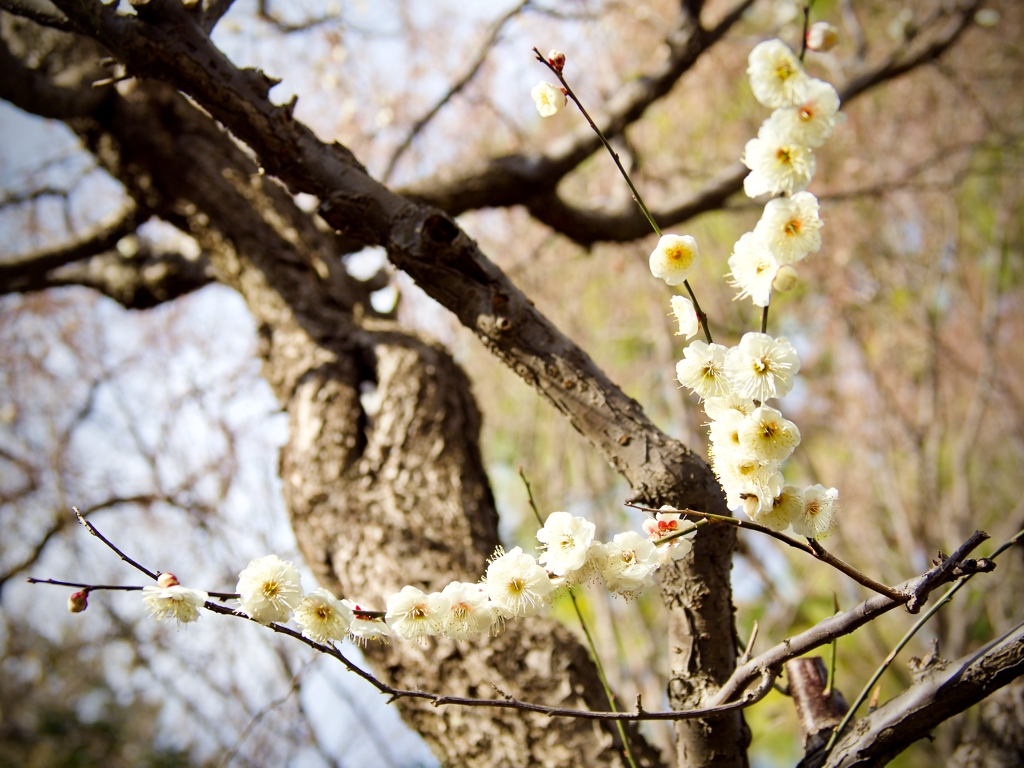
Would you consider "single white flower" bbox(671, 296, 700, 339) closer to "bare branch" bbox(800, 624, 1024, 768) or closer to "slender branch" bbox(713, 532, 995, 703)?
"slender branch" bbox(713, 532, 995, 703)

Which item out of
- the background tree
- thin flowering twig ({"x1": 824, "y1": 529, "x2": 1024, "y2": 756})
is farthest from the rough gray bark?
thin flowering twig ({"x1": 824, "y1": 529, "x2": 1024, "y2": 756})

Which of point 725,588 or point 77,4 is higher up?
point 77,4

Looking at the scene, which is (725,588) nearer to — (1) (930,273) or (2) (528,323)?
(2) (528,323)

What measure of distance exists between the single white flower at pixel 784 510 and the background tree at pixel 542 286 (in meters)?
0.28

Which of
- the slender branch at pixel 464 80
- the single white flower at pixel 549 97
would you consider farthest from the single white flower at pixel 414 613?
the slender branch at pixel 464 80

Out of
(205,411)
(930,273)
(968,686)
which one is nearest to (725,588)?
(968,686)

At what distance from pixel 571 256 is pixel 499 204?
2.14 metres

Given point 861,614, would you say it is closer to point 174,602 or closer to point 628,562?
point 628,562

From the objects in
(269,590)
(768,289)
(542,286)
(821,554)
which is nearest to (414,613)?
(269,590)

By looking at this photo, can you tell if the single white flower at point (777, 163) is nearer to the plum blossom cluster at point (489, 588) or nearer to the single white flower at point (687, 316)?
the single white flower at point (687, 316)

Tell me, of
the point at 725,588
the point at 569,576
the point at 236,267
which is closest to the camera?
the point at 569,576

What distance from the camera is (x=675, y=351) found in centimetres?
497

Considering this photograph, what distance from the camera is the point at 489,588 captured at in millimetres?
922

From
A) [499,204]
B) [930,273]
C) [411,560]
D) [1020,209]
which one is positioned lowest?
[411,560]
